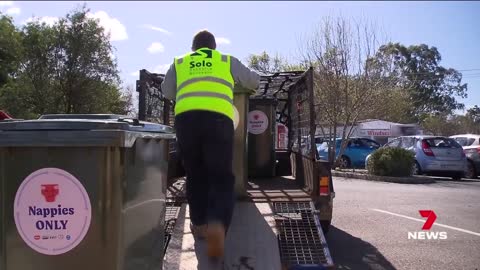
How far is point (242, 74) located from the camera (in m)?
4.22

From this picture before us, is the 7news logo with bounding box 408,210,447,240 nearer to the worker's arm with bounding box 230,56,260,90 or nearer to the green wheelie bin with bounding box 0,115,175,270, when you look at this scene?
the worker's arm with bounding box 230,56,260,90

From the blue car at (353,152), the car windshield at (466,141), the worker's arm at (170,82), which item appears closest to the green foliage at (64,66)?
the blue car at (353,152)

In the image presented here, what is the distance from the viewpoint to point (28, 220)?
110 inches

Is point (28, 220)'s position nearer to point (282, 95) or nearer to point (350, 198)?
point (282, 95)

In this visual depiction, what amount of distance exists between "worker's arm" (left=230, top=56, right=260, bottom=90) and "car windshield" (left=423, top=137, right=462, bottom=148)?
45.8 feet

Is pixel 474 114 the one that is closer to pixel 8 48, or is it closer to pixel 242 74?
pixel 8 48

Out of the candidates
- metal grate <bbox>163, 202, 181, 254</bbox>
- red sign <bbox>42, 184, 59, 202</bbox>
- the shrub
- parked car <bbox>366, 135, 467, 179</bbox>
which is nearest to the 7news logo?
metal grate <bbox>163, 202, 181, 254</bbox>

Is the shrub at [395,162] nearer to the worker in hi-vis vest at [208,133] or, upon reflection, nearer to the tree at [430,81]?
the worker in hi-vis vest at [208,133]

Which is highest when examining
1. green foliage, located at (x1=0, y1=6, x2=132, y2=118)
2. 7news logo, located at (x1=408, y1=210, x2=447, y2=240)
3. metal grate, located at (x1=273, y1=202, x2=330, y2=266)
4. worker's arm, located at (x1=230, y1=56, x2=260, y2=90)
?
green foliage, located at (x1=0, y1=6, x2=132, y2=118)

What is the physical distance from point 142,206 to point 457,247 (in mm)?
4878

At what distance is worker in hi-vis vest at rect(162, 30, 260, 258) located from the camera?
12.8 feet

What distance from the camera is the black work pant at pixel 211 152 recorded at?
390 cm

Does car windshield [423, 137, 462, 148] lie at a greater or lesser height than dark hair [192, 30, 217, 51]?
lesser

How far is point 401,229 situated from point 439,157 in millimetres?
9722
